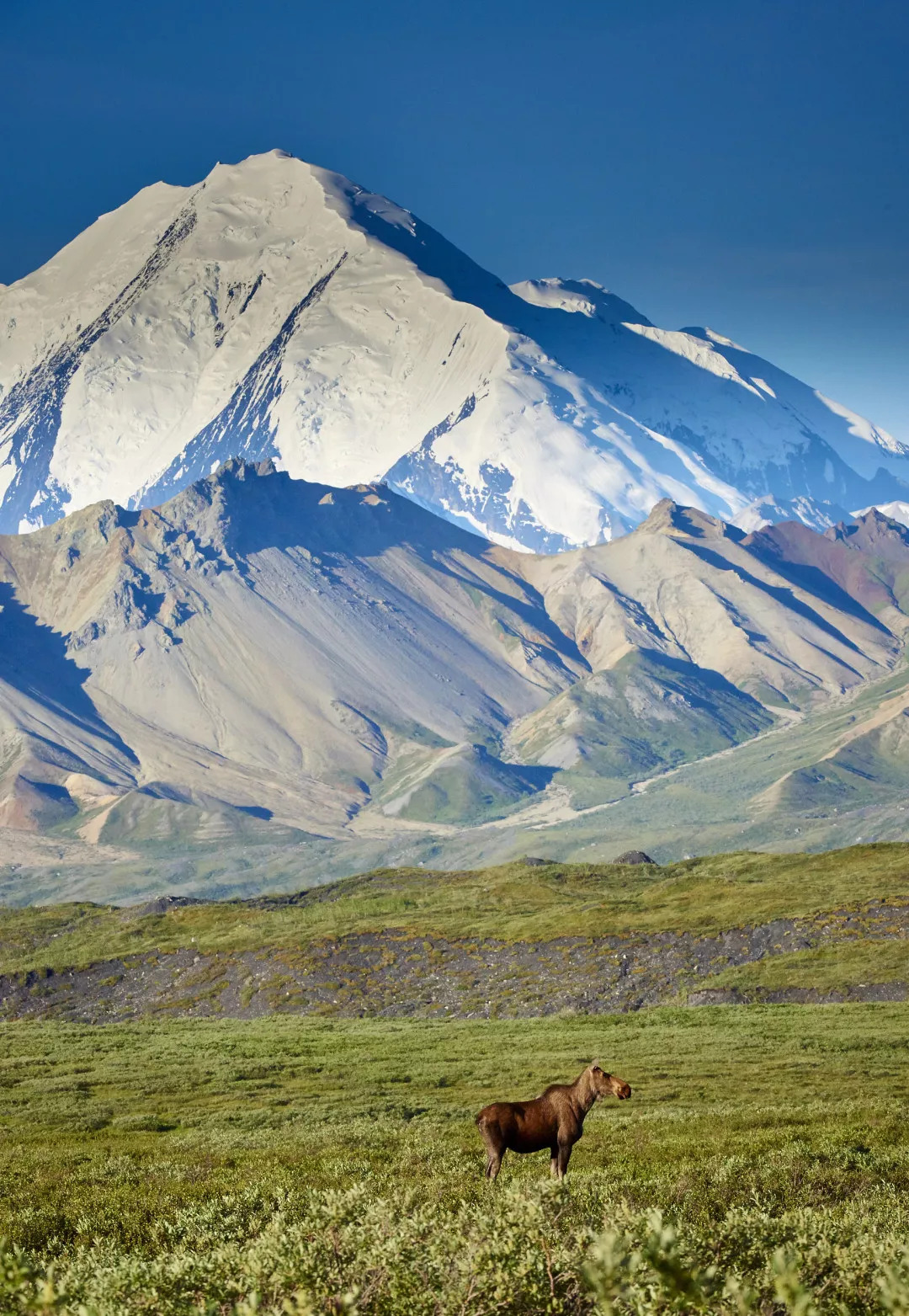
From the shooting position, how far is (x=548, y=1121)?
94.3 feet

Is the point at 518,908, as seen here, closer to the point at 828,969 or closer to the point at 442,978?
the point at 442,978

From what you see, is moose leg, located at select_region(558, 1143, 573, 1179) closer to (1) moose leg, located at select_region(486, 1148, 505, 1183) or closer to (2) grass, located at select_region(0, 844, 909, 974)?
(1) moose leg, located at select_region(486, 1148, 505, 1183)

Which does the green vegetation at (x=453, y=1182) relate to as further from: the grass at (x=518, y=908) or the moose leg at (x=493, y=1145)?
the grass at (x=518, y=908)

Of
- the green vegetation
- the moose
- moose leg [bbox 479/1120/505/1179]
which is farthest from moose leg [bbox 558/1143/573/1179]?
moose leg [bbox 479/1120/505/1179]

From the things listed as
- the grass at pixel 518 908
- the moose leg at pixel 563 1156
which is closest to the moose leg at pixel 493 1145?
the moose leg at pixel 563 1156

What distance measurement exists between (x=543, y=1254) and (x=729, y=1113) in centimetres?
2868

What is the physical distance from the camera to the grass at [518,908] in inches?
4904

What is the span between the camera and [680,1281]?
1246 centimetres

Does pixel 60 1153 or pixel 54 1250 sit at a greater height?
pixel 54 1250

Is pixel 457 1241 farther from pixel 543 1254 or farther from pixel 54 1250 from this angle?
pixel 54 1250

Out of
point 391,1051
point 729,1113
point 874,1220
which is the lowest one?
point 391,1051

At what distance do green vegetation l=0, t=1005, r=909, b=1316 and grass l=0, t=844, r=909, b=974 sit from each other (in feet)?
158

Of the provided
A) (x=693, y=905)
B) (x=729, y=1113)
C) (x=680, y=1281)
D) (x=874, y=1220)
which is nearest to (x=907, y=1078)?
(x=729, y=1113)

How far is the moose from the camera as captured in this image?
28.2m
